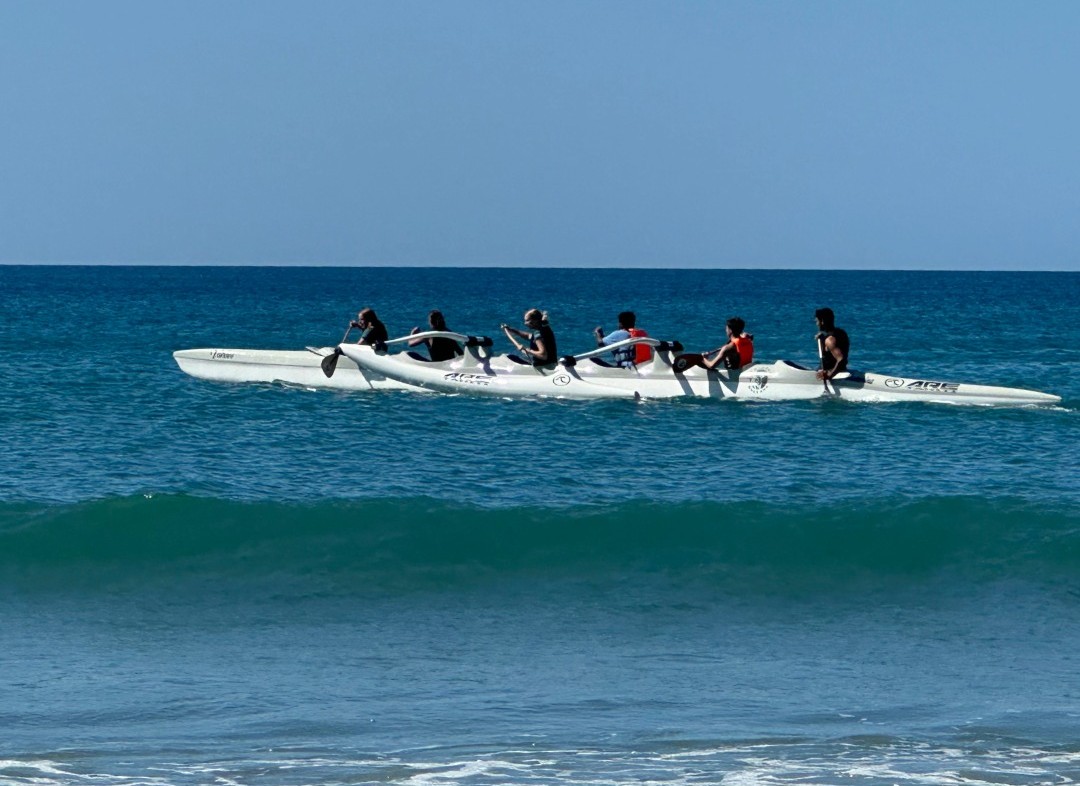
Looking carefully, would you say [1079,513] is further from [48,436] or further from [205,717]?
[48,436]

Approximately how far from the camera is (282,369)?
20203 millimetres

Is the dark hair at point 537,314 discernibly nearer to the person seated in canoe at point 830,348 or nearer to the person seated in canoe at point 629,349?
the person seated in canoe at point 629,349

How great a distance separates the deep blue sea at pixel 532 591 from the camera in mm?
6598

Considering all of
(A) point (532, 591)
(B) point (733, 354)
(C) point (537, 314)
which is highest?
(C) point (537, 314)

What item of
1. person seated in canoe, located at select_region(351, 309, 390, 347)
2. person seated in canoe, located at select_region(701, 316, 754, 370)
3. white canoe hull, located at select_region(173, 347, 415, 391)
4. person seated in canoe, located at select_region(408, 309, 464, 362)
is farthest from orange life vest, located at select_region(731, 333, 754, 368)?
person seated in canoe, located at select_region(351, 309, 390, 347)

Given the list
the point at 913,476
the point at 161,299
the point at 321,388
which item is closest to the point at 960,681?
the point at 913,476

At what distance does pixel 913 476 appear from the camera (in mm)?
13555

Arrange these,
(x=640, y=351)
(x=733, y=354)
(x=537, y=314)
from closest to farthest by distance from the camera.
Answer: (x=733, y=354) → (x=537, y=314) → (x=640, y=351)

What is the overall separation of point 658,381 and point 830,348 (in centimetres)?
212

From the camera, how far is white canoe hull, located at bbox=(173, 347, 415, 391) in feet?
64.4

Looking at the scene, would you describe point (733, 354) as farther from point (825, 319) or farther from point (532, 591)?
point (532, 591)

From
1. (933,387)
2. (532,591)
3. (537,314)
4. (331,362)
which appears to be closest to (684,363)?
(537,314)

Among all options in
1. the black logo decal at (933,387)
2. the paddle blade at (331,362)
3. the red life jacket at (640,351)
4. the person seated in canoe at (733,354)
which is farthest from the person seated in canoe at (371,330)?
the black logo decal at (933,387)

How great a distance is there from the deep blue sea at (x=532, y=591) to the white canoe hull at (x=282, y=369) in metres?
0.51
